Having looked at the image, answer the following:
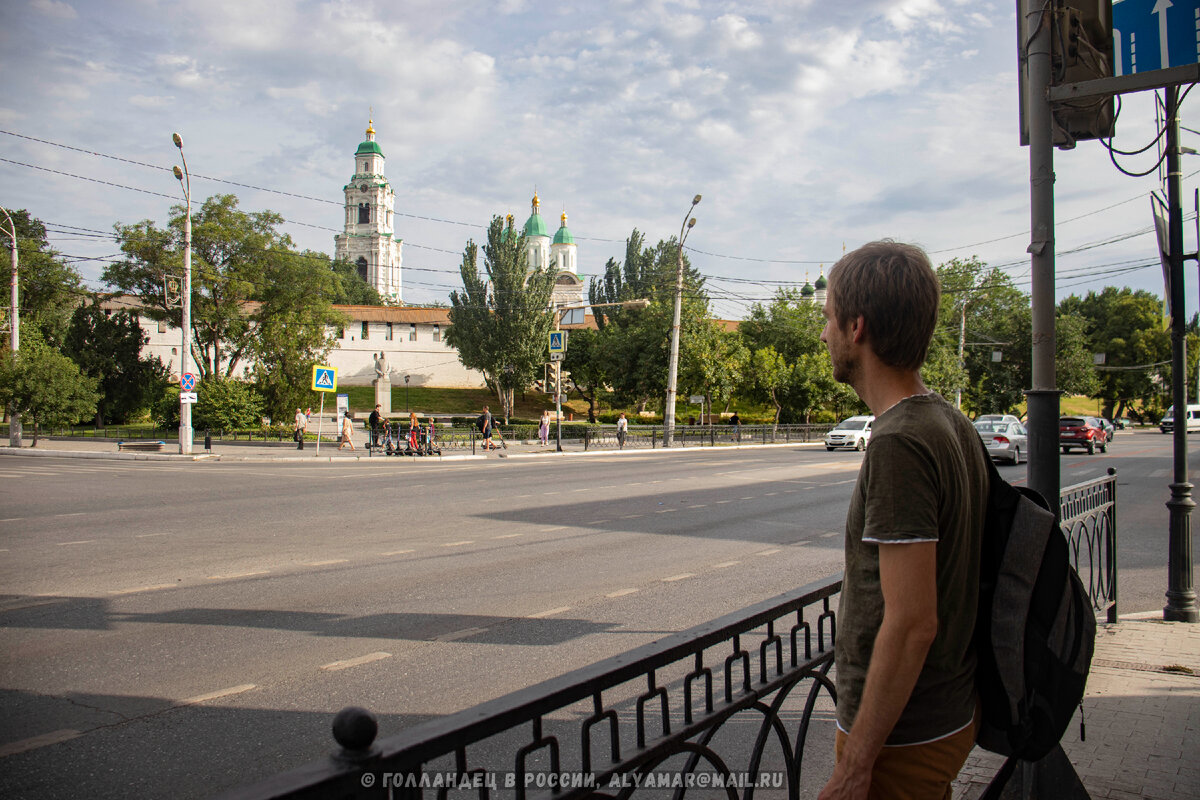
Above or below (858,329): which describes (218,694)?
below

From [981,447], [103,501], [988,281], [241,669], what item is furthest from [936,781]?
[988,281]

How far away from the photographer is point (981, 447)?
1850 mm

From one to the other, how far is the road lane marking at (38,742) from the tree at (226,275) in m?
39.1

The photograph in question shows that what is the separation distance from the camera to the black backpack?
1721 mm

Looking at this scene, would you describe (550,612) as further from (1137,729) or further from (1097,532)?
(1097,532)

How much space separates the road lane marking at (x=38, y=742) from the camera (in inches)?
147

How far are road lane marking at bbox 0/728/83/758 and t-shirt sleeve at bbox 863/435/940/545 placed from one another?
420 centimetres

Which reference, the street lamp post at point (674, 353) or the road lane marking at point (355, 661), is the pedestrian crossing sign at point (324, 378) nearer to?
the street lamp post at point (674, 353)

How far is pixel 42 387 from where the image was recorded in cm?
2931

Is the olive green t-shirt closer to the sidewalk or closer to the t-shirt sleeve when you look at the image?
the t-shirt sleeve

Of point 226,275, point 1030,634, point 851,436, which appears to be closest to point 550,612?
point 1030,634

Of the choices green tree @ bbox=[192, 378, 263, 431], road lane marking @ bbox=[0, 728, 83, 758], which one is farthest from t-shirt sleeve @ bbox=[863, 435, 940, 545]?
green tree @ bbox=[192, 378, 263, 431]

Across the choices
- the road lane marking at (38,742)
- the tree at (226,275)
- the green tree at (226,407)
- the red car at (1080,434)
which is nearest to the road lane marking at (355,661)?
the road lane marking at (38,742)

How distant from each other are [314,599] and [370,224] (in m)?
107
